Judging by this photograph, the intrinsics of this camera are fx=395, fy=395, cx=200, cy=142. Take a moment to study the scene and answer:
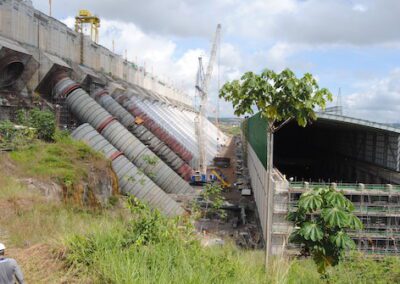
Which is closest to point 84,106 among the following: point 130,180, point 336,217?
point 130,180

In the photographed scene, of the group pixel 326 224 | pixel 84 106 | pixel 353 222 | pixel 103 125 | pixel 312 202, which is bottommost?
pixel 326 224

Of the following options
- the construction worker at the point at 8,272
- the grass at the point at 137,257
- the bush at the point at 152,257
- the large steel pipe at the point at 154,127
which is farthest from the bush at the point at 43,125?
the construction worker at the point at 8,272

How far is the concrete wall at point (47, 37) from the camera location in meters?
29.2

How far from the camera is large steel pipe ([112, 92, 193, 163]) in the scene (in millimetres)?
36125

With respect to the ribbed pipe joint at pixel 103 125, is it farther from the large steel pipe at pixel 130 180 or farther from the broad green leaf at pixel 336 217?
the broad green leaf at pixel 336 217

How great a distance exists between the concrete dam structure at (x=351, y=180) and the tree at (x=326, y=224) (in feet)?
2.12

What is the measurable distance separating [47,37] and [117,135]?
42.4 feet

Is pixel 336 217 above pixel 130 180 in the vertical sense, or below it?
above

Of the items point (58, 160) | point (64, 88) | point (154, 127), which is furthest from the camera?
point (154, 127)

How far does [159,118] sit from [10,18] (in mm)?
17237

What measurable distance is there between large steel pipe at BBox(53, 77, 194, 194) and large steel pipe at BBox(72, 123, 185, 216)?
2.17 meters

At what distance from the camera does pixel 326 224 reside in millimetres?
7922

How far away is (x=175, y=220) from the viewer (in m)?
7.91

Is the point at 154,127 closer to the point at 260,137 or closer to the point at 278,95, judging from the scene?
the point at 260,137
